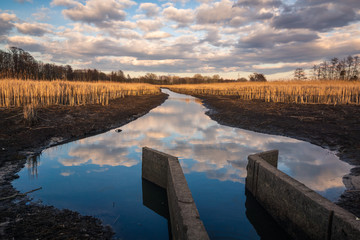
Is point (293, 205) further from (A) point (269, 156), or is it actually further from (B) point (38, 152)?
(B) point (38, 152)

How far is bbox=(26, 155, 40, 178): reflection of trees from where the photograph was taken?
18.2ft

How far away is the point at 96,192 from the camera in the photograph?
4.76 meters

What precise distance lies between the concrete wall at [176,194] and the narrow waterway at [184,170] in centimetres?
42

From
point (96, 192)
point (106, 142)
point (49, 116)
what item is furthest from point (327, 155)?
point (49, 116)

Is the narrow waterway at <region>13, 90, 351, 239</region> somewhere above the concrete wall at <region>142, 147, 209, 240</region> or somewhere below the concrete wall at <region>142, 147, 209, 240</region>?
below

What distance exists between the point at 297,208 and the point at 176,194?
1886 mm

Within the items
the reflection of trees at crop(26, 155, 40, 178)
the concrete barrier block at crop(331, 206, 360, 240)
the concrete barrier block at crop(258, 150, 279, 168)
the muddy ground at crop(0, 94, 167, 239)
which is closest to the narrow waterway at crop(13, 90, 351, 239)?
the reflection of trees at crop(26, 155, 40, 178)

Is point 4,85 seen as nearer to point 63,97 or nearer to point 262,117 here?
point 63,97

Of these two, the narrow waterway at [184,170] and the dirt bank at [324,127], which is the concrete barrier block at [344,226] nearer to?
the narrow waterway at [184,170]

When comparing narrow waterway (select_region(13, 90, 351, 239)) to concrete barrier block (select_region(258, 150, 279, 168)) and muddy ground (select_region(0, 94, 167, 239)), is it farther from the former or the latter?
concrete barrier block (select_region(258, 150, 279, 168))

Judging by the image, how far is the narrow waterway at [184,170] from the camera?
3.88m

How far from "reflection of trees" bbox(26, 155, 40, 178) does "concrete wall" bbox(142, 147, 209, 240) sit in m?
2.84

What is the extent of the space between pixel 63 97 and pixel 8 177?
455 inches

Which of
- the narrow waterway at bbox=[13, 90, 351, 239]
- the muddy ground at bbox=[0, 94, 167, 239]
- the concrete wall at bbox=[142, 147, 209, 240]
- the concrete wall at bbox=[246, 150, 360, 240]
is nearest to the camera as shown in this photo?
the concrete wall at bbox=[142, 147, 209, 240]
